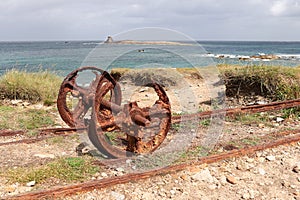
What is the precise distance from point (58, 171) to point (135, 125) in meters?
1.10

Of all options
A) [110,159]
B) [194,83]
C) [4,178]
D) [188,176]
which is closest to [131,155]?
[110,159]

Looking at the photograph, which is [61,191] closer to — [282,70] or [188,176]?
[188,176]

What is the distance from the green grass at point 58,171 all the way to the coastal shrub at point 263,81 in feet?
18.9

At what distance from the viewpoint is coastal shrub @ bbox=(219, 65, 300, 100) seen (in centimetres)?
837

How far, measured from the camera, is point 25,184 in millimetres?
3686

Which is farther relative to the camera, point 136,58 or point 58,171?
point 136,58

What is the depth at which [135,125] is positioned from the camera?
4324 millimetres

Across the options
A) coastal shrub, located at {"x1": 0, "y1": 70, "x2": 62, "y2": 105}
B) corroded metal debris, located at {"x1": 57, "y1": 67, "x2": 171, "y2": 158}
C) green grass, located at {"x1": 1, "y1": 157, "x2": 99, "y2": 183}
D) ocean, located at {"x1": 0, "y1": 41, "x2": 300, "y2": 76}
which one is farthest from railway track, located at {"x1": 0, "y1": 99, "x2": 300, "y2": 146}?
coastal shrub, located at {"x1": 0, "y1": 70, "x2": 62, "y2": 105}

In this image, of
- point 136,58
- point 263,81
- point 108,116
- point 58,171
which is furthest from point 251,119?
point 136,58

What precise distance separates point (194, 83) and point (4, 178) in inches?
351

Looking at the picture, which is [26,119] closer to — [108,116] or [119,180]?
[108,116]

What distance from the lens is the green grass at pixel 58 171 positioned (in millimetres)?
3807

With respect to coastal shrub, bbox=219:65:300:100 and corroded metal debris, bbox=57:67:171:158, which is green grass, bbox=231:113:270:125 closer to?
coastal shrub, bbox=219:65:300:100

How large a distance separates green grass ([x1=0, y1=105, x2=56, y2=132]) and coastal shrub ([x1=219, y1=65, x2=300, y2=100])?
5.03 m
